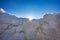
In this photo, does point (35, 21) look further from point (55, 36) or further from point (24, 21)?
point (55, 36)

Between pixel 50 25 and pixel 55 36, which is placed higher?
pixel 50 25

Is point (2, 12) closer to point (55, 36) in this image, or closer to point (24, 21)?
point (24, 21)

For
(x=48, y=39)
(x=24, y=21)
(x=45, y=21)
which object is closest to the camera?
(x=48, y=39)

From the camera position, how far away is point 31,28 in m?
10.9

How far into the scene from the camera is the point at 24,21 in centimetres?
1199

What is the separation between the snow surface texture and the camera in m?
9.88

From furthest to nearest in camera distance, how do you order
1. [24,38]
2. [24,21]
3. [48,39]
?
[24,21] → [24,38] → [48,39]

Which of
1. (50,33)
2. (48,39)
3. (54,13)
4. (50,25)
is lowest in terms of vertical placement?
(48,39)

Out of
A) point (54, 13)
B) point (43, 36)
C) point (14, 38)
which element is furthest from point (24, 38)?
point (54, 13)

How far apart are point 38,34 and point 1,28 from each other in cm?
474

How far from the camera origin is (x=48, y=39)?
31.3 feet

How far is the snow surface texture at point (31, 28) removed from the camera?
9.88 meters

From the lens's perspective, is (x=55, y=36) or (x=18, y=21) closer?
(x=55, y=36)

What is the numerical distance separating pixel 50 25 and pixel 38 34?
1.74 m
